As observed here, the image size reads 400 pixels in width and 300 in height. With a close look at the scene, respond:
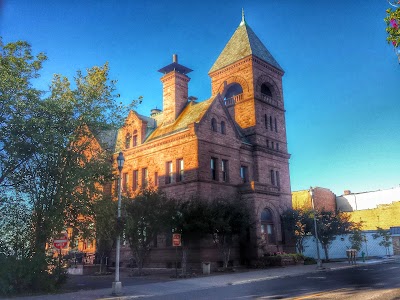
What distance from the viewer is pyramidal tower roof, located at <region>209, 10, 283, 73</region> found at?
130 feet

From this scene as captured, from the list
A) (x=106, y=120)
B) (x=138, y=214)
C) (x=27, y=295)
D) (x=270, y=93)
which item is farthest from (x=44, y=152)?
(x=270, y=93)

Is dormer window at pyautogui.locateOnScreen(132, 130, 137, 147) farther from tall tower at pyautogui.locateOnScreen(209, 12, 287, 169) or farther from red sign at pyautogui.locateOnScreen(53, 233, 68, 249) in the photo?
red sign at pyautogui.locateOnScreen(53, 233, 68, 249)

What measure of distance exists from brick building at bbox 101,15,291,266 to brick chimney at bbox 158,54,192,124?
103 millimetres

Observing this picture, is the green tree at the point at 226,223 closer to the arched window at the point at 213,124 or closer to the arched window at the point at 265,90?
the arched window at the point at 213,124

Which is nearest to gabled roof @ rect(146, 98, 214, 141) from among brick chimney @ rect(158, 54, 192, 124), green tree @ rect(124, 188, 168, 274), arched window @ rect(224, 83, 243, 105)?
brick chimney @ rect(158, 54, 192, 124)

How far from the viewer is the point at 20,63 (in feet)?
58.7

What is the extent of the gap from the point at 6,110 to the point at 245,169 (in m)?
22.9

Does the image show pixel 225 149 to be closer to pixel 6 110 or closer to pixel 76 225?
pixel 76 225

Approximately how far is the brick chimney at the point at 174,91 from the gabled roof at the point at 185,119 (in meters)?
0.75

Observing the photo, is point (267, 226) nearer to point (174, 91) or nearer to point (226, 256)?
point (226, 256)

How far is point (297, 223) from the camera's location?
3303 centimetres

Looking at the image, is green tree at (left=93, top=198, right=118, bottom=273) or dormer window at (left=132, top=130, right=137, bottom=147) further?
dormer window at (left=132, top=130, right=137, bottom=147)

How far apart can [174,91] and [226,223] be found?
1692 centimetres

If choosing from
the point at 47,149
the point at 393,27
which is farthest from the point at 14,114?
the point at 393,27
